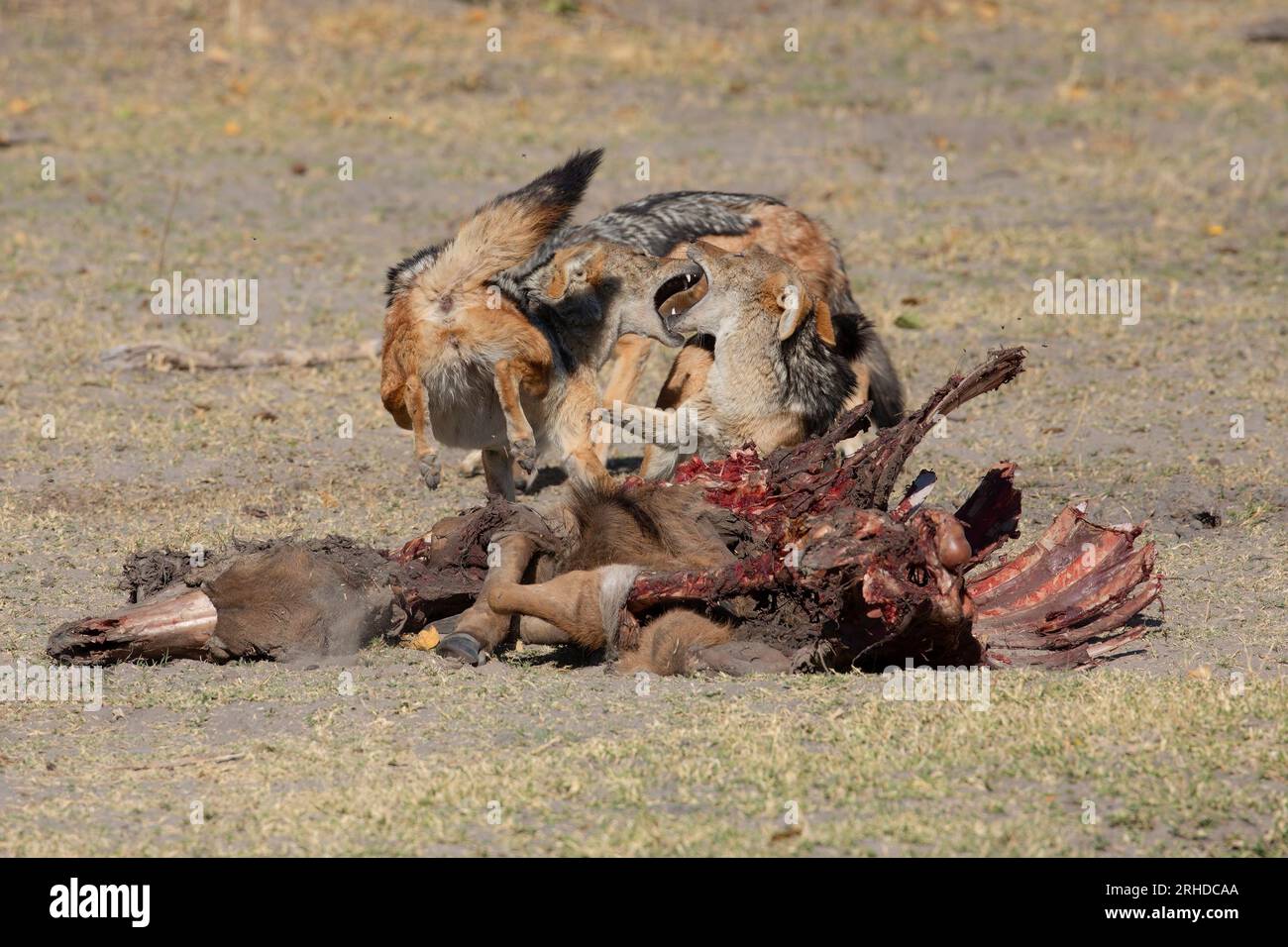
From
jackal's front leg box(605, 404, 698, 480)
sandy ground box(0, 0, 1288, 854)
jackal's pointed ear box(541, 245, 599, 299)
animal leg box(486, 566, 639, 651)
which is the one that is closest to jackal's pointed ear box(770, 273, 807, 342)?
jackal's front leg box(605, 404, 698, 480)

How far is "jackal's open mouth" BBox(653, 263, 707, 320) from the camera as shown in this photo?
788cm

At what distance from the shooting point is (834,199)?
15094 mm

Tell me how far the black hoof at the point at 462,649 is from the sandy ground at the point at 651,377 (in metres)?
0.14

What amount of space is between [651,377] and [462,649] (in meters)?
5.09

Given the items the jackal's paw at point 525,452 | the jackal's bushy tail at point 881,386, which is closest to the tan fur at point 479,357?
the jackal's paw at point 525,452

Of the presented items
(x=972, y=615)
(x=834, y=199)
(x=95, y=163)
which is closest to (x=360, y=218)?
(x=95, y=163)

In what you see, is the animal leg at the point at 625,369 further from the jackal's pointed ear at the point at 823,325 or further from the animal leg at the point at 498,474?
the jackal's pointed ear at the point at 823,325

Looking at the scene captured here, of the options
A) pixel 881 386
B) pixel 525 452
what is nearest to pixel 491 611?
pixel 525 452

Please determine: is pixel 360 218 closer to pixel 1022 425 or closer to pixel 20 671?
pixel 1022 425

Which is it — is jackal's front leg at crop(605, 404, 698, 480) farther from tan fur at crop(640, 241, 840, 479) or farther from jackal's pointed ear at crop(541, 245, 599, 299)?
jackal's pointed ear at crop(541, 245, 599, 299)

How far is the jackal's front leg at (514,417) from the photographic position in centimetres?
745

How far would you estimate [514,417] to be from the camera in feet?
24.6

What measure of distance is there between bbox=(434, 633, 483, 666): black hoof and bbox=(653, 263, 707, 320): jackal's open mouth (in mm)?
2269

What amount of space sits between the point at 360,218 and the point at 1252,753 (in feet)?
35.8
